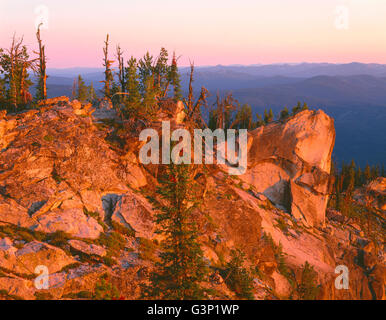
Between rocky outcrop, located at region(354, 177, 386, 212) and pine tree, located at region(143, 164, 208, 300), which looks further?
rocky outcrop, located at region(354, 177, 386, 212)

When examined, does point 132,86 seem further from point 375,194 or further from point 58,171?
point 375,194

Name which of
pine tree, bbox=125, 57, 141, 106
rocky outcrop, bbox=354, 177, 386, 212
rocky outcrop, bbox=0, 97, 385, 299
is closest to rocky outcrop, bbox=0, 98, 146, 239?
rocky outcrop, bbox=0, 97, 385, 299

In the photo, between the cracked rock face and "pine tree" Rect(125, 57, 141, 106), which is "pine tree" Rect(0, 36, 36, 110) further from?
the cracked rock face

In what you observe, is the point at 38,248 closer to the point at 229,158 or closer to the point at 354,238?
the point at 229,158

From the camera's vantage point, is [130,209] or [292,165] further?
[292,165]

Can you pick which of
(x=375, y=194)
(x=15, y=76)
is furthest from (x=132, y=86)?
(x=375, y=194)

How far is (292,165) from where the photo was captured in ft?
145

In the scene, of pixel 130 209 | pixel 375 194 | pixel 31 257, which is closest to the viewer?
pixel 31 257

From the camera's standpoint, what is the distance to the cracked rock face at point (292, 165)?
43031 mm

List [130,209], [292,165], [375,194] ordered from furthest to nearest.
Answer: [375,194] < [292,165] < [130,209]

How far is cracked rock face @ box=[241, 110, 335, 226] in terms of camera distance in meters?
43.0

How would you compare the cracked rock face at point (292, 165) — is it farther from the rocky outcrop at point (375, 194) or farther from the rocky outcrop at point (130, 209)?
the rocky outcrop at point (375, 194)

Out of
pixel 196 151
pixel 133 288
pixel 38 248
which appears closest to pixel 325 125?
pixel 196 151

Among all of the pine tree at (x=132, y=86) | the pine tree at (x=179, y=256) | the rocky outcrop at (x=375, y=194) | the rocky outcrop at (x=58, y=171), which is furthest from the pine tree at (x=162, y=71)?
the rocky outcrop at (x=375, y=194)
